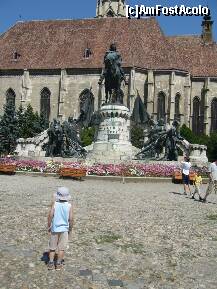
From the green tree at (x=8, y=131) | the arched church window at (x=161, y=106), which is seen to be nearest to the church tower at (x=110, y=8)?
the arched church window at (x=161, y=106)

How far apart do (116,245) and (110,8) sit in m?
70.0

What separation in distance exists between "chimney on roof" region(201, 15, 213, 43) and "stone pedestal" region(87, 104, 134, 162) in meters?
42.7

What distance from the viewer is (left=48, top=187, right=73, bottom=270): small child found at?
7.21 metres

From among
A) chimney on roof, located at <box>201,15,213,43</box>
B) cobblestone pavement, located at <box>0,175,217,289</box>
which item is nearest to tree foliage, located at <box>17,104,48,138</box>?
chimney on roof, located at <box>201,15,213,43</box>

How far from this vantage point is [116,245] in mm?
8641

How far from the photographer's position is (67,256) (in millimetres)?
7848

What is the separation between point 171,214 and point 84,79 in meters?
46.9

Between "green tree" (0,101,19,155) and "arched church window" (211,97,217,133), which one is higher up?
"arched church window" (211,97,217,133)

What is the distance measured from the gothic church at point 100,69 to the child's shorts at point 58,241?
47736 mm

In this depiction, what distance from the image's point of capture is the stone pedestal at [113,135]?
2622cm

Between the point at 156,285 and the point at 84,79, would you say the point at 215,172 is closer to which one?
the point at 156,285

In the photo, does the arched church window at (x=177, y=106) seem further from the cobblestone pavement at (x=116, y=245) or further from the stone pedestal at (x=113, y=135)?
the cobblestone pavement at (x=116, y=245)

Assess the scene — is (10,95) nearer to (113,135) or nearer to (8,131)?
(8,131)

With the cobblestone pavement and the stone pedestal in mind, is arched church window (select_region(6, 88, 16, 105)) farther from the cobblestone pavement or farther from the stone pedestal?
the cobblestone pavement
